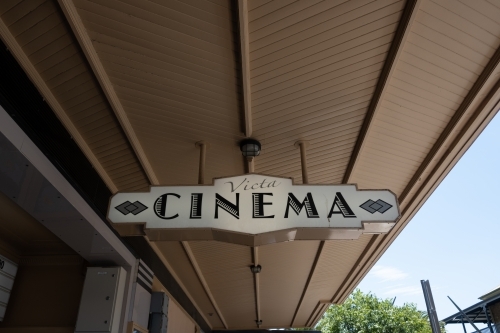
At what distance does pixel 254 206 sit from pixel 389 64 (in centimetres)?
149

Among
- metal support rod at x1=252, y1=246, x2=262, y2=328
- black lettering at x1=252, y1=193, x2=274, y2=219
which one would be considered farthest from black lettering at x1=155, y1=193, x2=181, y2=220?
metal support rod at x1=252, y1=246, x2=262, y2=328

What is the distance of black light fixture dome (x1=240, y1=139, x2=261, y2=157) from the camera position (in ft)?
11.9

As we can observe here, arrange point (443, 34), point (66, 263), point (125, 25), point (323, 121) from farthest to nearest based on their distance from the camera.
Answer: point (66, 263) < point (323, 121) < point (443, 34) < point (125, 25)

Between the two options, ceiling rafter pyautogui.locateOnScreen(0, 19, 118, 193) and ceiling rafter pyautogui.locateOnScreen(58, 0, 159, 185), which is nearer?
ceiling rafter pyautogui.locateOnScreen(58, 0, 159, 185)

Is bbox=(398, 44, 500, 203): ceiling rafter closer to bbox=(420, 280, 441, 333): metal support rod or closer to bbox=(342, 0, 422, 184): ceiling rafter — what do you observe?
bbox=(342, 0, 422, 184): ceiling rafter

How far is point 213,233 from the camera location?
8.49 feet

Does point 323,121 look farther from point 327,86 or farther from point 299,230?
point 299,230

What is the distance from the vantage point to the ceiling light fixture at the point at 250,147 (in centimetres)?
362

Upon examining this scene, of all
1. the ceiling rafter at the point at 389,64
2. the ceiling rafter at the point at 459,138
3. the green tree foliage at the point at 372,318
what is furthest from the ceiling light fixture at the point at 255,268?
the green tree foliage at the point at 372,318

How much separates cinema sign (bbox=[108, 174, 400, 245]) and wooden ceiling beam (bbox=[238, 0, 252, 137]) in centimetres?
68

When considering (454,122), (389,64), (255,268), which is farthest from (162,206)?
(255,268)

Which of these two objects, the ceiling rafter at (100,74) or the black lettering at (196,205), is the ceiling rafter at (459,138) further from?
the ceiling rafter at (100,74)

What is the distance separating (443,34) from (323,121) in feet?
3.78

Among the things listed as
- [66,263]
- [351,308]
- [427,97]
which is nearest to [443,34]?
[427,97]
